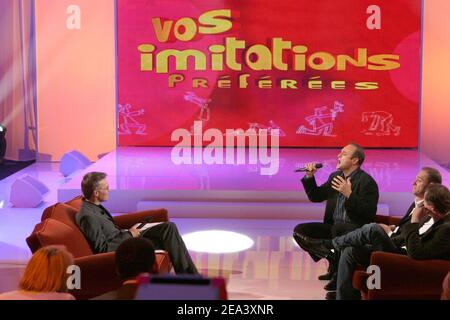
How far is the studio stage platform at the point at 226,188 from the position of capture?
7227mm

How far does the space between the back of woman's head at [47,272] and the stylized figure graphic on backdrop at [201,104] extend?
23.8 feet

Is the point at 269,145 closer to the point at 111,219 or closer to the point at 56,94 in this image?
the point at 56,94

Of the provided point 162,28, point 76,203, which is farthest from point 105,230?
point 162,28

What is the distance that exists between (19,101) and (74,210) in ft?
19.6

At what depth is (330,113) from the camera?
10211 millimetres

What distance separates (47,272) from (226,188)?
15.0 feet

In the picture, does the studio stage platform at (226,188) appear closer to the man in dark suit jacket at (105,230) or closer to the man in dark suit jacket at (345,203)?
the man in dark suit jacket at (345,203)

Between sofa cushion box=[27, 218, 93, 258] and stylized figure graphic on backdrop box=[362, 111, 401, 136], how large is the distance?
20.8 ft

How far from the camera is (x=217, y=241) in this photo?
248 inches

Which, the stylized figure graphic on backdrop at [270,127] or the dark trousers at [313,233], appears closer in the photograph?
the dark trousers at [313,233]

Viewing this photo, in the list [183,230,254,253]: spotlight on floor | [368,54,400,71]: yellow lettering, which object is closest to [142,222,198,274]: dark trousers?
[183,230,254,253]: spotlight on floor

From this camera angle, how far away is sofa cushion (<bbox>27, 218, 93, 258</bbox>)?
166 inches

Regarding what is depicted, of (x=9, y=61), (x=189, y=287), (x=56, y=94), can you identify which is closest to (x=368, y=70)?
(x=56, y=94)

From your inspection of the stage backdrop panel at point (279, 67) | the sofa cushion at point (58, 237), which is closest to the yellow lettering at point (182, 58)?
the stage backdrop panel at point (279, 67)
